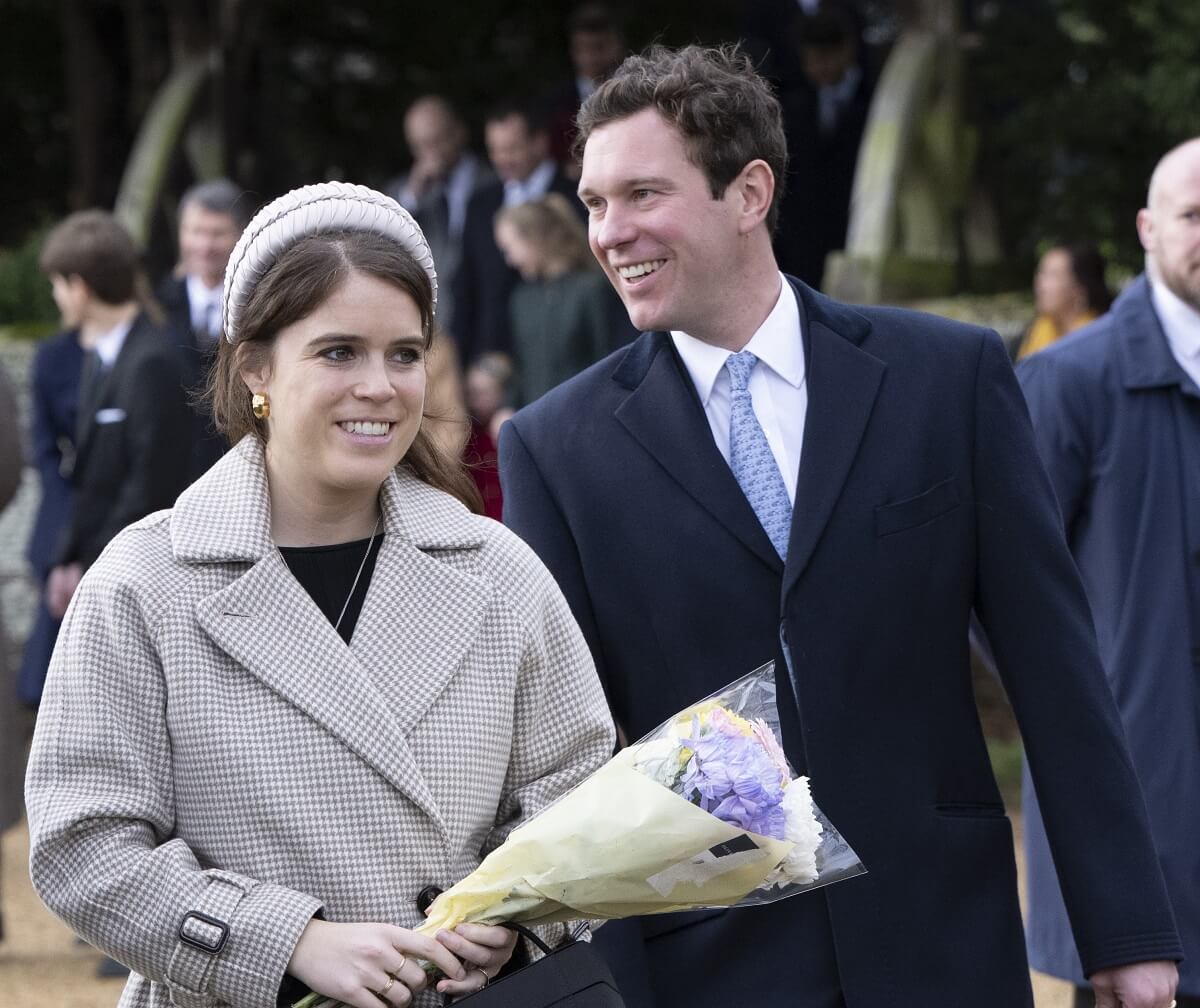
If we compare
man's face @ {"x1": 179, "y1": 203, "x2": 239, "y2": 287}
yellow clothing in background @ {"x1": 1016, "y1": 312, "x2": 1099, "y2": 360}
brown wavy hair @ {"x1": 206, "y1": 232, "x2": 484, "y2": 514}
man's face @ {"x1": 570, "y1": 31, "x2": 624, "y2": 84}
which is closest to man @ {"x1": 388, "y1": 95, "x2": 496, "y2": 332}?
man's face @ {"x1": 570, "y1": 31, "x2": 624, "y2": 84}

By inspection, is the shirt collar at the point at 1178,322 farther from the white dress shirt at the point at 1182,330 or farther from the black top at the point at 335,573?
the black top at the point at 335,573

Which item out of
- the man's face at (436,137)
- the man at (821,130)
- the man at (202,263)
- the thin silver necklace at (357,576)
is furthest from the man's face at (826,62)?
the thin silver necklace at (357,576)

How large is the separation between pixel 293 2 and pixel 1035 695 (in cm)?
1184

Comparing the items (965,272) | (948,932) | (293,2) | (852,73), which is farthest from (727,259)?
(293,2)

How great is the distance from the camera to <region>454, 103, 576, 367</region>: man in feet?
31.9

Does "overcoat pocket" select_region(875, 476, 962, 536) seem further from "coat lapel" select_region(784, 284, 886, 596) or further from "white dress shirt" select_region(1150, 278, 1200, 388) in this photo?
"white dress shirt" select_region(1150, 278, 1200, 388)

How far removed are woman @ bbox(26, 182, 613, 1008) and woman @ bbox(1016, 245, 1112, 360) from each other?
6.18m

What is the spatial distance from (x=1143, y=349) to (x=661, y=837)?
2612 mm

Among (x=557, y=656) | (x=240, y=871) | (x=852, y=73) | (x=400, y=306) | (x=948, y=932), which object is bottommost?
(x=948, y=932)

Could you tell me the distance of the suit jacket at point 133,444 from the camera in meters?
6.86

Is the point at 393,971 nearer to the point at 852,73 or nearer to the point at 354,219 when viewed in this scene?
the point at 354,219

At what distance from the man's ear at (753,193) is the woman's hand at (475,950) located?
4.46ft

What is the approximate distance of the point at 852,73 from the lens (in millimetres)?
10078

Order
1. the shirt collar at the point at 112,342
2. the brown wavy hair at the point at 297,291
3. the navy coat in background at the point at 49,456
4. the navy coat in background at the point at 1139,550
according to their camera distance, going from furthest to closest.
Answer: the navy coat in background at the point at 49,456 → the shirt collar at the point at 112,342 → the navy coat in background at the point at 1139,550 → the brown wavy hair at the point at 297,291
